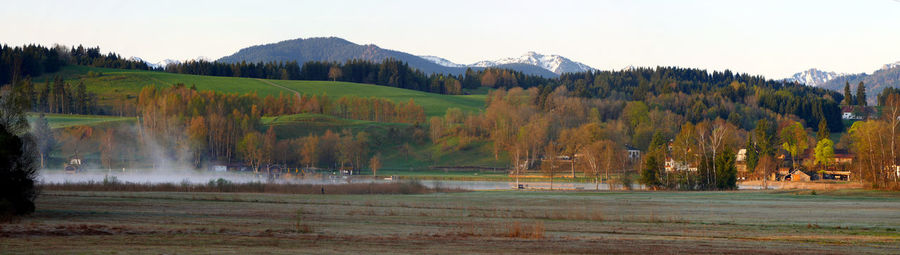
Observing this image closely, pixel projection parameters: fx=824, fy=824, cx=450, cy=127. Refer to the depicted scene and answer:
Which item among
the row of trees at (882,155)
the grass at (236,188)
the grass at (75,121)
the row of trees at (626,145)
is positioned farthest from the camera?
the grass at (75,121)

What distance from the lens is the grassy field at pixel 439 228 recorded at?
89.0ft

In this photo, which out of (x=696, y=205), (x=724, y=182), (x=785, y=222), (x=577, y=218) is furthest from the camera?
(x=724, y=182)

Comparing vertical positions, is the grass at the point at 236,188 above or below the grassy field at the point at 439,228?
below

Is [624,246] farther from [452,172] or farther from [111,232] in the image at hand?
[452,172]

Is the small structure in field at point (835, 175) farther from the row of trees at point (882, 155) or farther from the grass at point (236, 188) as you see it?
the grass at point (236, 188)

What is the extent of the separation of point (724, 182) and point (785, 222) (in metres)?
52.7

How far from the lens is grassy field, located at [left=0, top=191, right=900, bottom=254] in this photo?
2712 cm

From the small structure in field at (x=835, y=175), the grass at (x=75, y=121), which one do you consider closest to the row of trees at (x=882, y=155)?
the small structure in field at (x=835, y=175)

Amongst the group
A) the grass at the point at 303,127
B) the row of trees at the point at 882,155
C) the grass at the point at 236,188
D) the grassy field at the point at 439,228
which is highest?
the grass at the point at 303,127

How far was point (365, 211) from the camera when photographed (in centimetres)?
4847

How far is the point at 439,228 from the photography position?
36875 mm

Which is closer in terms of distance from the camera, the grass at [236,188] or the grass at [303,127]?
the grass at [236,188]

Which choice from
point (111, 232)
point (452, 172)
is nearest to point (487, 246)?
point (111, 232)

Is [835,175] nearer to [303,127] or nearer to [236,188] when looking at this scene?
[236,188]
